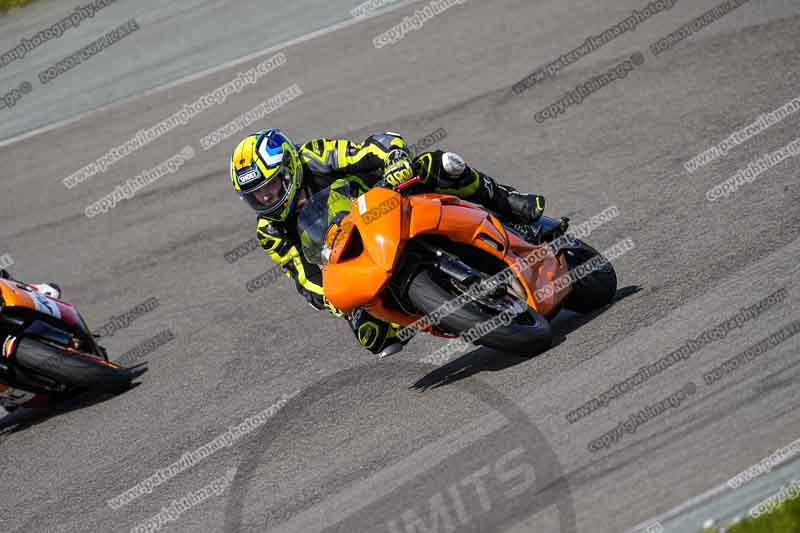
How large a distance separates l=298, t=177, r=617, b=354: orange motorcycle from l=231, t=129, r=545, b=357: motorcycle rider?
23 centimetres

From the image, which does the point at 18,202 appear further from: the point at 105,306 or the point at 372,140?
the point at 372,140

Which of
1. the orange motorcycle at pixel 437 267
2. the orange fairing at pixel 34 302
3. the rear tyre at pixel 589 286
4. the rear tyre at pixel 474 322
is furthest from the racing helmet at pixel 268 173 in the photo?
the orange fairing at pixel 34 302

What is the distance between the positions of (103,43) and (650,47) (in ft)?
34.1

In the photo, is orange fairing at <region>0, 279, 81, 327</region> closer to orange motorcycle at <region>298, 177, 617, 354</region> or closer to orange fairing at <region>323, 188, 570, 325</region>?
orange motorcycle at <region>298, 177, 617, 354</region>

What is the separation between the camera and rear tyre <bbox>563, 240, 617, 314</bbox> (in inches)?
279

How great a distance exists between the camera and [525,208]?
23.8ft

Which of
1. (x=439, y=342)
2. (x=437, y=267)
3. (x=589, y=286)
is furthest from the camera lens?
(x=439, y=342)

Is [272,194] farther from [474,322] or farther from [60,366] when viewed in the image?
[60,366]

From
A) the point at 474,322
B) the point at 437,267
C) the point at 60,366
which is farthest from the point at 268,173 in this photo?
the point at 60,366

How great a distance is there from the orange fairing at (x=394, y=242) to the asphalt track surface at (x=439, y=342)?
572 millimetres

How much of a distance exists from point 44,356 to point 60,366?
0.14 m

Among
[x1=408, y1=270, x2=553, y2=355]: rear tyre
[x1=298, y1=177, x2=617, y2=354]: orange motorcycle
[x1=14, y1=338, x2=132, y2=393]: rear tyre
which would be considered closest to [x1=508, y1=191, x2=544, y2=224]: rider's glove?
[x1=298, y1=177, x2=617, y2=354]: orange motorcycle

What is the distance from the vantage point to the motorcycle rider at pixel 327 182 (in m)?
7.02

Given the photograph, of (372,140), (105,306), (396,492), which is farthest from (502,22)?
(396,492)
